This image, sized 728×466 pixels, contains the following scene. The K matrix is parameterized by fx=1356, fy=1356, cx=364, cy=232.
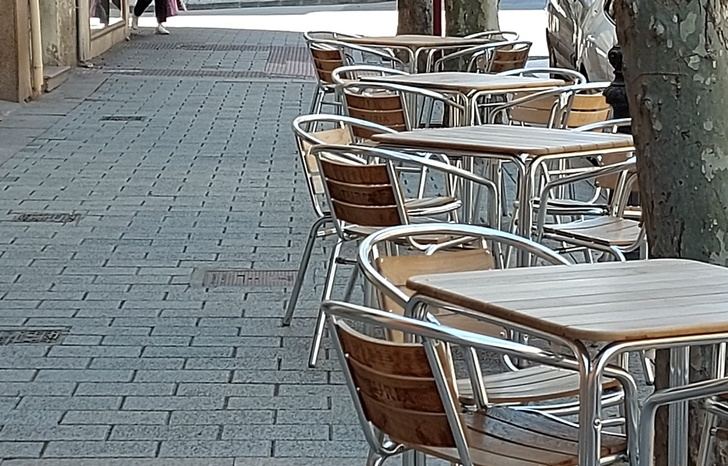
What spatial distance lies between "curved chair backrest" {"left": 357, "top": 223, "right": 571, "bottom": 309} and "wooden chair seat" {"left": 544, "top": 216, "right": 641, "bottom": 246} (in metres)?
0.78

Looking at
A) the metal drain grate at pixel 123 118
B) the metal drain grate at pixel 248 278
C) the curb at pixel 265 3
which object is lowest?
the curb at pixel 265 3

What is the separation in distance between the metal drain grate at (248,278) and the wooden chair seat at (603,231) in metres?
1.69

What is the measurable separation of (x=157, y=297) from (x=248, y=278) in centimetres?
56

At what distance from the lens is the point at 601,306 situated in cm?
268

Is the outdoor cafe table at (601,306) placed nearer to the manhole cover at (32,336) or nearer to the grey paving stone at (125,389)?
the grey paving stone at (125,389)

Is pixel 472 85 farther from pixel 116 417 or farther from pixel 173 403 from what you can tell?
pixel 116 417

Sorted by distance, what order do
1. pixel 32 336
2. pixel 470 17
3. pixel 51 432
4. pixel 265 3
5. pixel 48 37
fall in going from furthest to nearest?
pixel 265 3 → pixel 48 37 → pixel 470 17 → pixel 32 336 → pixel 51 432

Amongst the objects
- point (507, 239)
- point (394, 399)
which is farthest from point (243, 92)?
point (394, 399)

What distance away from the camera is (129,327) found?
5773 millimetres

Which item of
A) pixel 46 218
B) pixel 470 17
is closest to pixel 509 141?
pixel 46 218

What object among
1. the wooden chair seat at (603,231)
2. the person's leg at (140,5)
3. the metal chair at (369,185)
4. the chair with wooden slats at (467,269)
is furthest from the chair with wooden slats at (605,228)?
the person's leg at (140,5)

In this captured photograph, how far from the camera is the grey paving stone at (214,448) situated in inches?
171

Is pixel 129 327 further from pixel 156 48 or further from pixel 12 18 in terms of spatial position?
pixel 156 48

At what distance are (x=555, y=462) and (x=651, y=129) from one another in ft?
2.94
